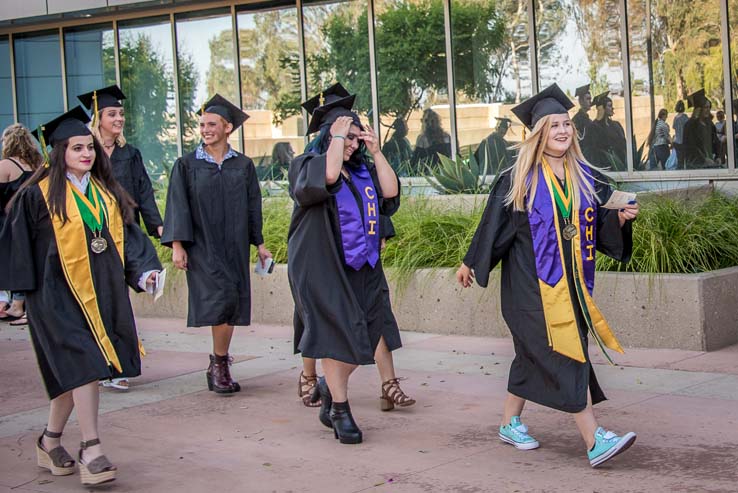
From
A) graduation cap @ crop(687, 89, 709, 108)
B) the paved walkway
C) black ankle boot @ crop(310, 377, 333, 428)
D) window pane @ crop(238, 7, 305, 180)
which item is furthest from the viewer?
window pane @ crop(238, 7, 305, 180)

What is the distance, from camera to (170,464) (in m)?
6.27

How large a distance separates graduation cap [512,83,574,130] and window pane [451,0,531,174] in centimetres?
948

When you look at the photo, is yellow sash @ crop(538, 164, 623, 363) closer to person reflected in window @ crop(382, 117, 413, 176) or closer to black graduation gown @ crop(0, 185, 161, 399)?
black graduation gown @ crop(0, 185, 161, 399)

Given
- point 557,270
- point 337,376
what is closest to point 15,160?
point 337,376

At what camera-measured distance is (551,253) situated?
5.90 m

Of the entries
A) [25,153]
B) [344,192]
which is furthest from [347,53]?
[344,192]

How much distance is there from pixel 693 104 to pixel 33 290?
1017 cm

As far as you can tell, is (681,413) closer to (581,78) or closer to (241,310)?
(241,310)

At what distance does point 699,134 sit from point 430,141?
3.95 metres

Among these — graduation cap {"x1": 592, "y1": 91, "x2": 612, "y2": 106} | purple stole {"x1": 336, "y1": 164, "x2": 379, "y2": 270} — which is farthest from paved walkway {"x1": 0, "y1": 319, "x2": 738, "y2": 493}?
graduation cap {"x1": 592, "y1": 91, "x2": 612, "y2": 106}

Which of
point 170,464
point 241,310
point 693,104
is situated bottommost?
point 170,464

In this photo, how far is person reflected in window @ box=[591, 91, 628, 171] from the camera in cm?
1483

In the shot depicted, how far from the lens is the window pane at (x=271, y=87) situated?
17719 mm

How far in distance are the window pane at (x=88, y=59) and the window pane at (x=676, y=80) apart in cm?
925
